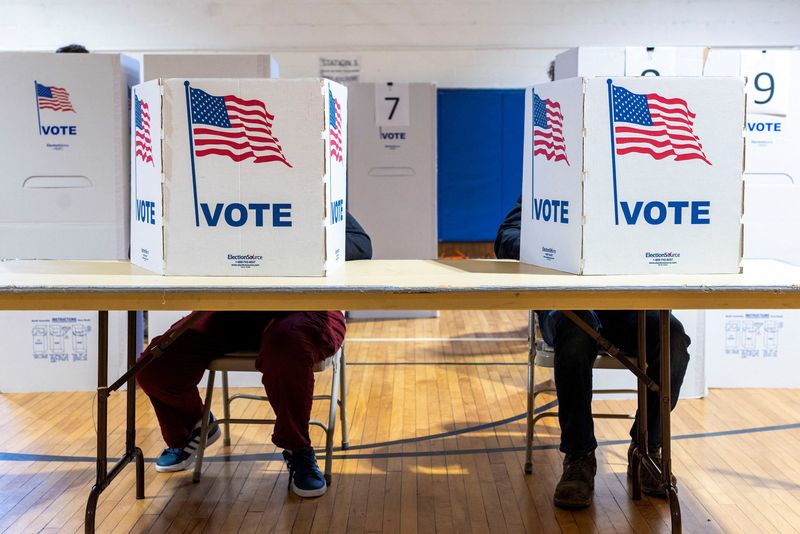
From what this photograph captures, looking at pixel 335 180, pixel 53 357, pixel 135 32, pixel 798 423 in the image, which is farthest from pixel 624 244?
pixel 135 32

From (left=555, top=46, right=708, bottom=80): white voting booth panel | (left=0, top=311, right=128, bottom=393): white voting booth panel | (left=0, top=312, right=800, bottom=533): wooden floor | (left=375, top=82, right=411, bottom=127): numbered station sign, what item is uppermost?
(left=375, top=82, right=411, bottom=127): numbered station sign

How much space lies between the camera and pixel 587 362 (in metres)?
2.26

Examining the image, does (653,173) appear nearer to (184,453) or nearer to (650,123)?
(650,123)

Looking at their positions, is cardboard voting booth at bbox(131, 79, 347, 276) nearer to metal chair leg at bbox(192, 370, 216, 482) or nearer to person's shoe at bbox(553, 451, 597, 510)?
metal chair leg at bbox(192, 370, 216, 482)

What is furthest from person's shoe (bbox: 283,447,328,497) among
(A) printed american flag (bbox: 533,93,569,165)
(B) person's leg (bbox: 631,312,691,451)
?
(A) printed american flag (bbox: 533,93,569,165)

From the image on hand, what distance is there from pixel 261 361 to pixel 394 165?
302cm

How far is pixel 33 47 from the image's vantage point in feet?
20.1

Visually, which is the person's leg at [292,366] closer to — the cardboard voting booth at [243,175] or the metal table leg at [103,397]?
the metal table leg at [103,397]

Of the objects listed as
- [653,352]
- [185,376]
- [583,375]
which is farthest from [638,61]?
[185,376]

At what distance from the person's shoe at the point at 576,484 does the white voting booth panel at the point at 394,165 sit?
3.02m

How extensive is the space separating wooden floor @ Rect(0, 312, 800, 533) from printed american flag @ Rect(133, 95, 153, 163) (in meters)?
0.92

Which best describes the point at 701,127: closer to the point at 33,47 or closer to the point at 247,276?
the point at 247,276

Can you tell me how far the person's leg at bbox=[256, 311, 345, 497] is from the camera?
2297mm

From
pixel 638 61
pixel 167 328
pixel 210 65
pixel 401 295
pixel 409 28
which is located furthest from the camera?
pixel 409 28
